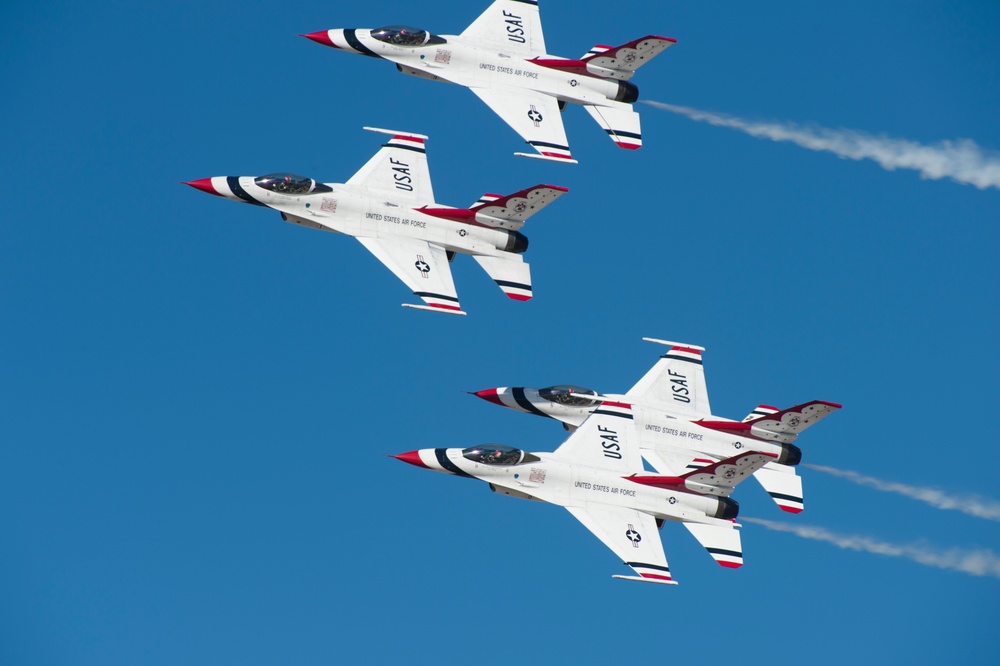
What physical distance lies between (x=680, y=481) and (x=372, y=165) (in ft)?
49.9

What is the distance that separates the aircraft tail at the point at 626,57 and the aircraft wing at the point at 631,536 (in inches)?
612

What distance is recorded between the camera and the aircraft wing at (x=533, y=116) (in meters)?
68.1

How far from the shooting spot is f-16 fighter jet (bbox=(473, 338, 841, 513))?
68250 mm

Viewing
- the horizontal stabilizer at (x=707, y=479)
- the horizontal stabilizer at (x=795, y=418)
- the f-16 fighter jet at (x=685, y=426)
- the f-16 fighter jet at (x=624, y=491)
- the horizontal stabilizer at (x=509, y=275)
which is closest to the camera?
the f-16 fighter jet at (x=624, y=491)

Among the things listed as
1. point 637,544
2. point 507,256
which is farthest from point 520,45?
point 637,544

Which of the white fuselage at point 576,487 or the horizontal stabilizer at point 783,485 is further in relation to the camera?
the horizontal stabilizer at point 783,485

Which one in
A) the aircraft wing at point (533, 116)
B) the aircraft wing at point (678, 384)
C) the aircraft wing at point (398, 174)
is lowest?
the aircraft wing at point (678, 384)

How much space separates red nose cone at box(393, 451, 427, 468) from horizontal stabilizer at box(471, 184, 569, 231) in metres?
8.38

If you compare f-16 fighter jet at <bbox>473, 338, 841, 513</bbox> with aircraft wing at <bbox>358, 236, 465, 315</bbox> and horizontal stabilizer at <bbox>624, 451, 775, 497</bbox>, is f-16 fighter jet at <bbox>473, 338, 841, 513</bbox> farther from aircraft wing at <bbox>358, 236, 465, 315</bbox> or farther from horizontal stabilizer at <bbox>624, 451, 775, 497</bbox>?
aircraft wing at <bbox>358, 236, 465, 315</bbox>

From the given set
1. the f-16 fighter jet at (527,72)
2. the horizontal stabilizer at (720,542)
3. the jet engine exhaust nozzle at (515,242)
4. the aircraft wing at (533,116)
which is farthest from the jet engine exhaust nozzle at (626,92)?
the horizontal stabilizer at (720,542)

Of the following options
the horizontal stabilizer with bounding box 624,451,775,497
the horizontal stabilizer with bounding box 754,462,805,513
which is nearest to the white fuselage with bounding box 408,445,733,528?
the horizontal stabilizer with bounding box 624,451,775,497

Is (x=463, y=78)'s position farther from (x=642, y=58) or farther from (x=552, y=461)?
(x=552, y=461)

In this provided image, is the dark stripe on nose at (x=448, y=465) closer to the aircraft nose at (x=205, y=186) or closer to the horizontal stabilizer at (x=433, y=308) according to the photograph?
the horizontal stabilizer at (x=433, y=308)

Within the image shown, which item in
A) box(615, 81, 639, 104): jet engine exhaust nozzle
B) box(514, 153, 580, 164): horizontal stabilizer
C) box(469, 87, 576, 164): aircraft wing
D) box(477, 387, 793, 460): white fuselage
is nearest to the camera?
box(514, 153, 580, 164): horizontal stabilizer
